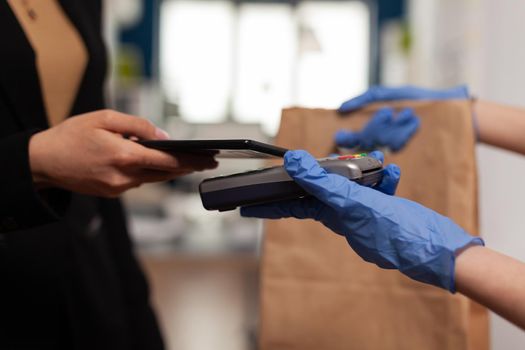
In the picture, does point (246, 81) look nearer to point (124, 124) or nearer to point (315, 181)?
point (124, 124)

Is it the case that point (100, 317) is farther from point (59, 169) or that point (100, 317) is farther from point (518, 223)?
point (518, 223)

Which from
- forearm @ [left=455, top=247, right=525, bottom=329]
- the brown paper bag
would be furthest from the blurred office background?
forearm @ [left=455, top=247, right=525, bottom=329]

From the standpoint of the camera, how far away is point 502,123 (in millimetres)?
Answer: 817

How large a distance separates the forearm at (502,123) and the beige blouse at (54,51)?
602 mm

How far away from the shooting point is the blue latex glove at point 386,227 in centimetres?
52

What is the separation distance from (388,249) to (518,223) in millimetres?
509

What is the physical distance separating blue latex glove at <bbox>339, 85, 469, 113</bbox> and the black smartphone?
0.27m

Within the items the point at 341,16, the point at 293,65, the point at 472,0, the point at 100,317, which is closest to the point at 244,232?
the point at 472,0

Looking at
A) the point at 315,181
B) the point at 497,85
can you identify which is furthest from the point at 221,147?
the point at 497,85

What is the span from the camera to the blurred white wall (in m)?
0.88

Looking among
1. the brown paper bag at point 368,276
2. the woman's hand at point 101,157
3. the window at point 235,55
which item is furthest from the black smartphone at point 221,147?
the window at point 235,55

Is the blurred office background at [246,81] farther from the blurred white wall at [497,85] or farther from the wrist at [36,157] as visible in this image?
the wrist at [36,157]

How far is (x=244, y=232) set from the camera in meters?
2.54

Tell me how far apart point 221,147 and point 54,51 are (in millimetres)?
451
